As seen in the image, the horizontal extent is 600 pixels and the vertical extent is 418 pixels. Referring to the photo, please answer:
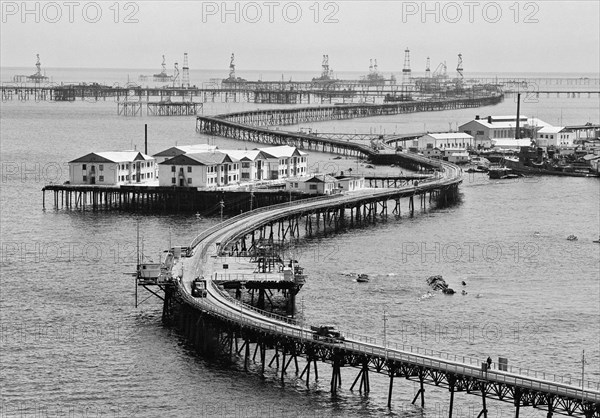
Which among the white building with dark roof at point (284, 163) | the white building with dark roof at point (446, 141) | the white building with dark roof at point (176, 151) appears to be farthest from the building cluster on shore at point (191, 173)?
the white building with dark roof at point (446, 141)

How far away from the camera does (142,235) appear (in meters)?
84.8

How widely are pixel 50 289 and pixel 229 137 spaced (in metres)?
113

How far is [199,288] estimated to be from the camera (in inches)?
2260

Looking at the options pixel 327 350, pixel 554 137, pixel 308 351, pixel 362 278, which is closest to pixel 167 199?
pixel 362 278

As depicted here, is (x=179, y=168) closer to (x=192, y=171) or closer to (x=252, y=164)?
(x=192, y=171)

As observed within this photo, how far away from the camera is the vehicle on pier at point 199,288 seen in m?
57.0

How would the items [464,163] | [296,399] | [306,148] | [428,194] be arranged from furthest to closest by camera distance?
[306,148] < [464,163] < [428,194] < [296,399]

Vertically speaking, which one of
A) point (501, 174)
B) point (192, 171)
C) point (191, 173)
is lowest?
point (501, 174)

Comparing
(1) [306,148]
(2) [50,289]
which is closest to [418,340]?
(2) [50,289]

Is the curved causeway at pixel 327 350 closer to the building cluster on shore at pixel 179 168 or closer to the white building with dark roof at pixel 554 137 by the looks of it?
the building cluster on shore at pixel 179 168

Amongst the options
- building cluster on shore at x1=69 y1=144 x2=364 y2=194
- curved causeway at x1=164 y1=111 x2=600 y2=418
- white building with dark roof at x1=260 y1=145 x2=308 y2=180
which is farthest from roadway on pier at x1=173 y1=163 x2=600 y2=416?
white building with dark roof at x1=260 y1=145 x2=308 y2=180

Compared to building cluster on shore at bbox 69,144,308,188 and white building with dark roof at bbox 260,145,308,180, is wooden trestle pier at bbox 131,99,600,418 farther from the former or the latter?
white building with dark roof at bbox 260,145,308,180

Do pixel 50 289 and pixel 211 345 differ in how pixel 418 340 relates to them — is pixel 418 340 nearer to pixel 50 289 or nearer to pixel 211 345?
pixel 211 345

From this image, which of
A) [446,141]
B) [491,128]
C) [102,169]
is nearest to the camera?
[102,169]
